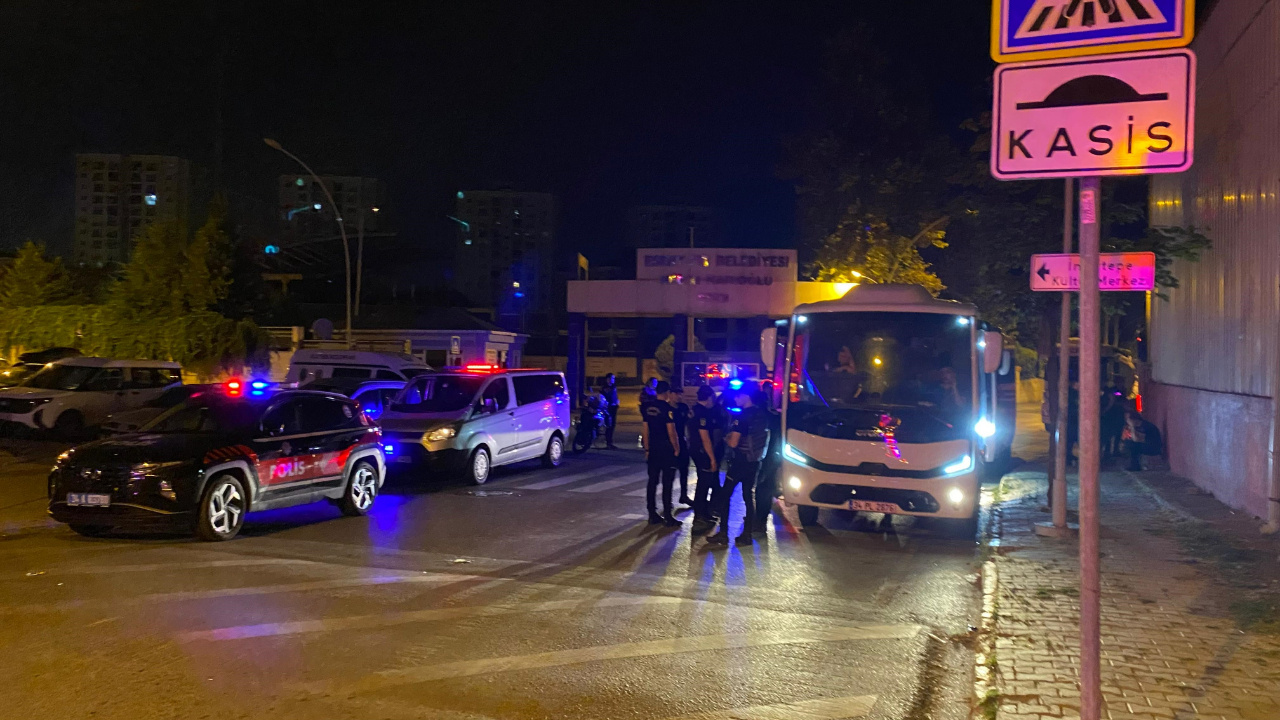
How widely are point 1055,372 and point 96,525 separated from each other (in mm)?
11871

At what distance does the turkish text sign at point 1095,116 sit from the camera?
13.2 ft

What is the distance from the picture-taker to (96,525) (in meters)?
10.0

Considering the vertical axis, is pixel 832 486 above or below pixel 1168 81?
below

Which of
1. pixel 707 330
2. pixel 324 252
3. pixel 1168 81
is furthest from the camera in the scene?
pixel 324 252

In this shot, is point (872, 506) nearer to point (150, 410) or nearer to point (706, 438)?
point (706, 438)

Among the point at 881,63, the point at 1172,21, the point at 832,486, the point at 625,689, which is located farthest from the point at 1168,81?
the point at 881,63

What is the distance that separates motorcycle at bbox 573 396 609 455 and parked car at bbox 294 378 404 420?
3.87 metres

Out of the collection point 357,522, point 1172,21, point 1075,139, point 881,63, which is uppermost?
point 881,63

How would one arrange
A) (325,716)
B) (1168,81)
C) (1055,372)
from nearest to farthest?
1. (1168,81)
2. (325,716)
3. (1055,372)

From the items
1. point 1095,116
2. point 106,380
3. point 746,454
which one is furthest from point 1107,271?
point 106,380

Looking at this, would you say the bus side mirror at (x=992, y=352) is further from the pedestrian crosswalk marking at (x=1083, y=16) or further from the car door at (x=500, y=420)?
the car door at (x=500, y=420)

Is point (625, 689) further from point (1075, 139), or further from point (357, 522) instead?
point (357, 522)

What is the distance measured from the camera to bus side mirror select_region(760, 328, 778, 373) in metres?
12.0

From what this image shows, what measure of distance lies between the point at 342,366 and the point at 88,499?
37.9 ft
